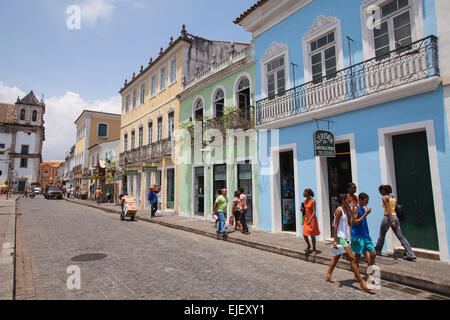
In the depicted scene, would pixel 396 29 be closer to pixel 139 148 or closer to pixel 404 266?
pixel 404 266

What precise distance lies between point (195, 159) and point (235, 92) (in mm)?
4608

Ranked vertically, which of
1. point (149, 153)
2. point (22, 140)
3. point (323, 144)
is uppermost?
point (22, 140)

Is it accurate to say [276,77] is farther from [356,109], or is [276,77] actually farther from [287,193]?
[287,193]

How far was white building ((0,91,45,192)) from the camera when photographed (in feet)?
186

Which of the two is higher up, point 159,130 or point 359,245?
point 159,130

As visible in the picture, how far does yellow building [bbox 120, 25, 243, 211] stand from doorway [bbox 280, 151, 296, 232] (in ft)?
23.3

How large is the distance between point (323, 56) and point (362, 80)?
1.90m

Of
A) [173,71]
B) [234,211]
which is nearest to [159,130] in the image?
[173,71]

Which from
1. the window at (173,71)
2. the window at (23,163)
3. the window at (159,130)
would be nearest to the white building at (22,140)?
the window at (23,163)

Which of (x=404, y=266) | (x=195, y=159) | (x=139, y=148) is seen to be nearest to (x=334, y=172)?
(x=404, y=266)

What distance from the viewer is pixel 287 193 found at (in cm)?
1091

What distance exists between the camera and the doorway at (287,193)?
10742 millimetres

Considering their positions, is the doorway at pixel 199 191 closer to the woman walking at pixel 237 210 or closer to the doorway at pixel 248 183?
the doorway at pixel 248 183
